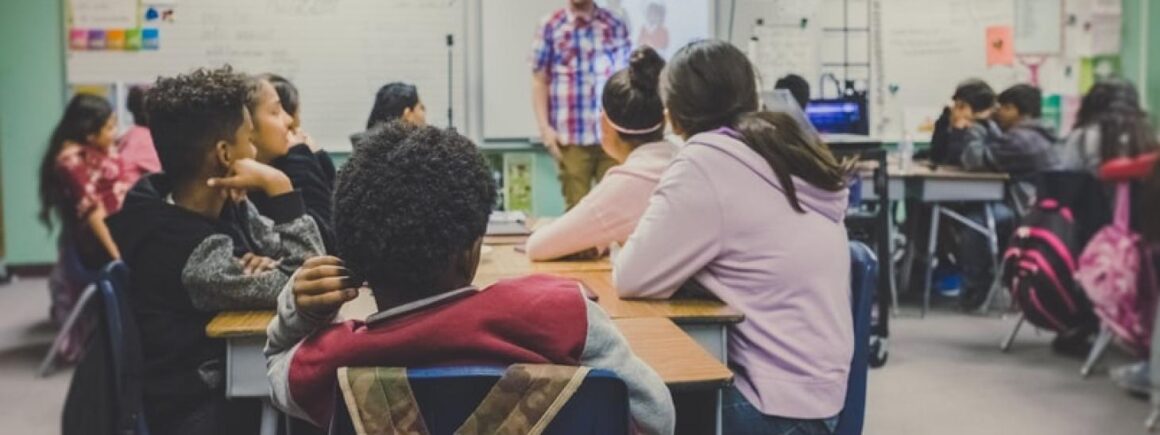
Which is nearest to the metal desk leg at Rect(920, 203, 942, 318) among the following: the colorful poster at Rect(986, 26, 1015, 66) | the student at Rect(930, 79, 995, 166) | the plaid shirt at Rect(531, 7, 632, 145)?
the student at Rect(930, 79, 995, 166)

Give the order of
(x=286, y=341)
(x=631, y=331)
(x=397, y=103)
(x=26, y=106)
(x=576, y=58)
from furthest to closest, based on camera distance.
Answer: (x=26, y=106), (x=576, y=58), (x=397, y=103), (x=631, y=331), (x=286, y=341)

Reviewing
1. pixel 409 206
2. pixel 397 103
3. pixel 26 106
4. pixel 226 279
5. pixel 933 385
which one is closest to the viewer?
pixel 409 206

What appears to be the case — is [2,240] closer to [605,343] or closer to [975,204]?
[975,204]

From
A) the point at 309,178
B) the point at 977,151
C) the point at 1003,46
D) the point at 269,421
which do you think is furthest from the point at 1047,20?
the point at 977,151

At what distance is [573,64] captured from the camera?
487 centimetres

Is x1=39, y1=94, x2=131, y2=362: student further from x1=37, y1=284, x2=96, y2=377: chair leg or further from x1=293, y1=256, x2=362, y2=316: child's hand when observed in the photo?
x1=293, y1=256, x2=362, y2=316: child's hand

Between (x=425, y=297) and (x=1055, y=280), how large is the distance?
2.06ft

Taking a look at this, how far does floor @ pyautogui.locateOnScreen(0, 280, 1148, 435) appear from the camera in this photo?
3244 millimetres

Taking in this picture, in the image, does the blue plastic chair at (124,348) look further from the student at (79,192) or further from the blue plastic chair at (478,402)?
the student at (79,192)

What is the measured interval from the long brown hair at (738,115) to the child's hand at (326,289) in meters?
0.81

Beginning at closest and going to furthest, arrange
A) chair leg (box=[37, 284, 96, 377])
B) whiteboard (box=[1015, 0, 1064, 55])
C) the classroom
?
1. the classroom
2. whiteboard (box=[1015, 0, 1064, 55])
3. chair leg (box=[37, 284, 96, 377])

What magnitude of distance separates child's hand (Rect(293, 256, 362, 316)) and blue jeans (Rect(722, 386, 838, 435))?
764 mm

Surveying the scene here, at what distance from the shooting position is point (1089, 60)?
31.4 inches

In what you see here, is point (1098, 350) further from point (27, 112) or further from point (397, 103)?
point (27, 112)
